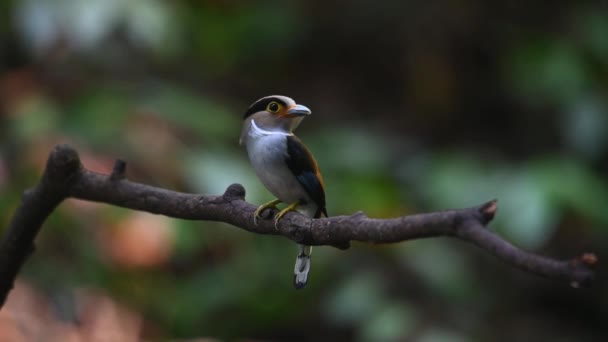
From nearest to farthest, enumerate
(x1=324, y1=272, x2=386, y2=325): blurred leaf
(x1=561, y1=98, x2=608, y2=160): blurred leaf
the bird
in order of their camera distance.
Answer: the bird, (x1=324, y1=272, x2=386, y2=325): blurred leaf, (x1=561, y1=98, x2=608, y2=160): blurred leaf

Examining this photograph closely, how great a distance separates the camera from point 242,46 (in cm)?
491

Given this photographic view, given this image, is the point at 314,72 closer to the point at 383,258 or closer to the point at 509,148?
the point at 509,148

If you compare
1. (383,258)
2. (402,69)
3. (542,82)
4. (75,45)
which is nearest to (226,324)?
(383,258)

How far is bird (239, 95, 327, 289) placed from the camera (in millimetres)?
1589

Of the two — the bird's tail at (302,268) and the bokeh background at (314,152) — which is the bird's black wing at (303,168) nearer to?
the bird's tail at (302,268)

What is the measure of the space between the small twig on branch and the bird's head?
0.19m

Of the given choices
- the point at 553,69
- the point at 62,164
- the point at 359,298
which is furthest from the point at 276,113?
the point at 553,69

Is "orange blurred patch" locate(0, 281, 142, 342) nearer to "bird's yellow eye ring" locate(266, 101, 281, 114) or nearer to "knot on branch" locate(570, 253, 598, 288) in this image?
"bird's yellow eye ring" locate(266, 101, 281, 114)

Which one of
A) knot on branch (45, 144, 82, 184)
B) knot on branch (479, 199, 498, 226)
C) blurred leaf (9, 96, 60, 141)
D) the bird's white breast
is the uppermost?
blurred leaf (9, 96, 60, 141)

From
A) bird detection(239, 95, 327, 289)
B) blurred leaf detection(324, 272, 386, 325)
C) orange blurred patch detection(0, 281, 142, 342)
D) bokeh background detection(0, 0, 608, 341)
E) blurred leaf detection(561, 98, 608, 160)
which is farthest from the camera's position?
blurred leaf detection(561, 98, 608, 160)

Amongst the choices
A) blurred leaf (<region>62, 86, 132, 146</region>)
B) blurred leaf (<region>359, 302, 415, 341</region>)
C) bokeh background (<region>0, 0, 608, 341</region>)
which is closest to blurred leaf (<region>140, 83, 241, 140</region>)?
bokeh background (<region>0, 0, 608, 341</region>)

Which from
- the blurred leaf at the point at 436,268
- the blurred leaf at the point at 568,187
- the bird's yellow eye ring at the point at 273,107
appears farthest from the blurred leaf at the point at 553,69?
the bird's yellow eye ring at the point at 273,107

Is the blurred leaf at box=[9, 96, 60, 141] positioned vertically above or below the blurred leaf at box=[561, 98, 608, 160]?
below

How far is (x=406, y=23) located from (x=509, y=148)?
1.10m
